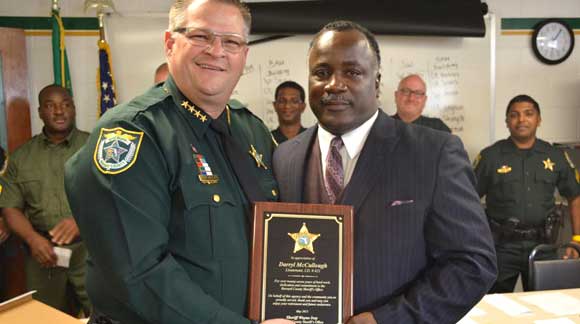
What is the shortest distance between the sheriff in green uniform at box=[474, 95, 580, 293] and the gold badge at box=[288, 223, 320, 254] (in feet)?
9.47

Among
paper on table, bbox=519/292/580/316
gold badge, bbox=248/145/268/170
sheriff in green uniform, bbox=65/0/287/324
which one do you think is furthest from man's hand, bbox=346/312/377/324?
paper on table, bbox=519/292/580/316

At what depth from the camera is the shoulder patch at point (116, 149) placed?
1.35 m

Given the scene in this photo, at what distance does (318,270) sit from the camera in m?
1.51

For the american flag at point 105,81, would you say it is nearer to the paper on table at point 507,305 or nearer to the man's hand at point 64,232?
the man's hand at point 64,232

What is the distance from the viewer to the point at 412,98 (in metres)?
4.42

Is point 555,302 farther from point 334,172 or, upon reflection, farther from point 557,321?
point 334,172

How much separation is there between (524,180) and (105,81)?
351 centimetres

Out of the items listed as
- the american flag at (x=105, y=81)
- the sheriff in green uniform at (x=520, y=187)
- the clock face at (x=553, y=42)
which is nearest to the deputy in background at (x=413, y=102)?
the sheriff in green uniform at (x=520, y=187)

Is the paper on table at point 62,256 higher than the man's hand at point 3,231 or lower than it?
lower

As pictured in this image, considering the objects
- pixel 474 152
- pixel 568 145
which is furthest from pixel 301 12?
pixel 568 145

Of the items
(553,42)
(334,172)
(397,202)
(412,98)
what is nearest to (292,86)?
(412,98)

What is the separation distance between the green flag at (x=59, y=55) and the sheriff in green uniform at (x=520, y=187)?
3.52 m

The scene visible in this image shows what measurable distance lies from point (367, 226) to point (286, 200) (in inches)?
11.9

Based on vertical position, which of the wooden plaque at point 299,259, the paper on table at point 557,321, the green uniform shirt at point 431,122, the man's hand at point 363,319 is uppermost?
the green uniform shirt at point 431,122
